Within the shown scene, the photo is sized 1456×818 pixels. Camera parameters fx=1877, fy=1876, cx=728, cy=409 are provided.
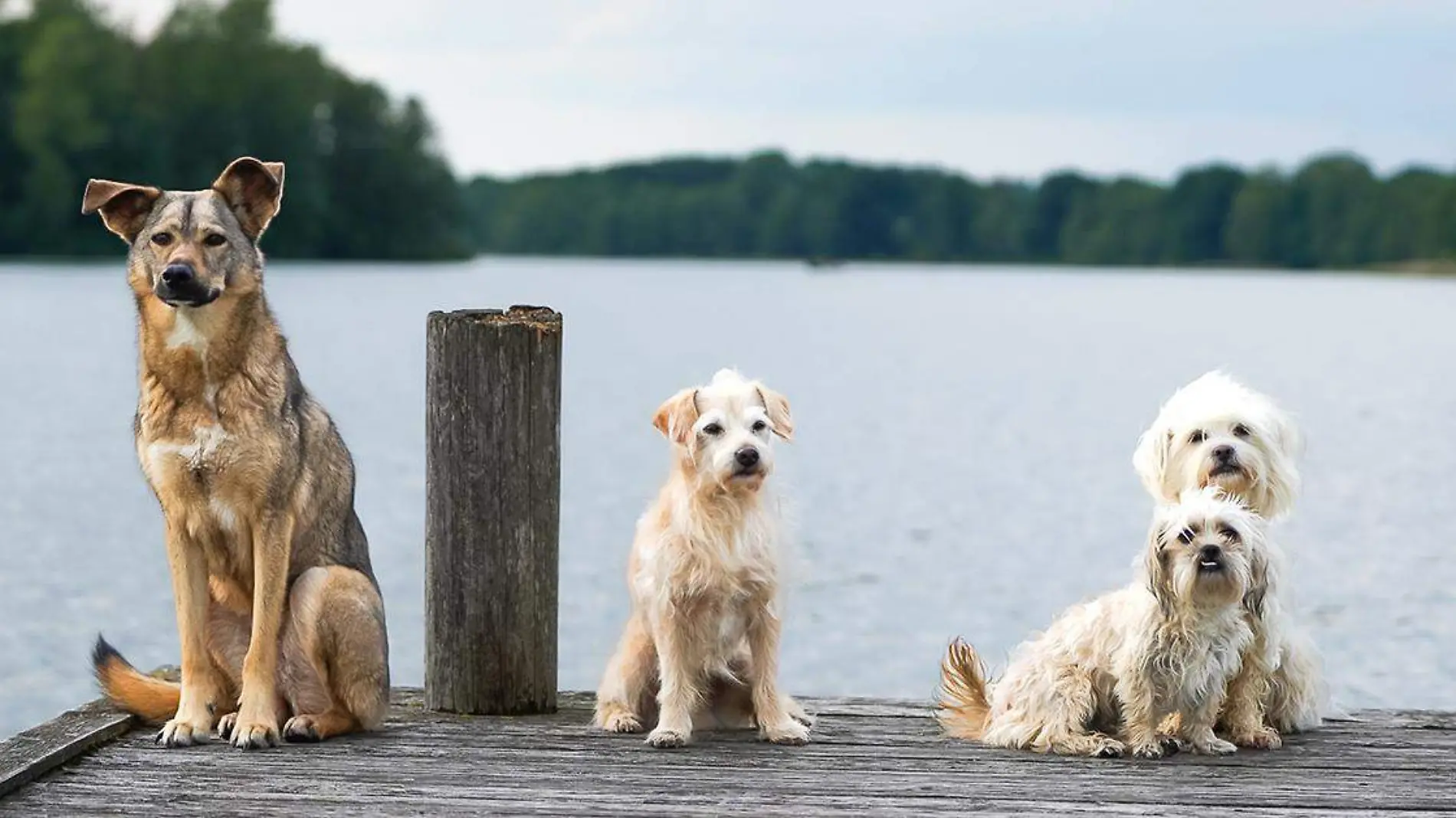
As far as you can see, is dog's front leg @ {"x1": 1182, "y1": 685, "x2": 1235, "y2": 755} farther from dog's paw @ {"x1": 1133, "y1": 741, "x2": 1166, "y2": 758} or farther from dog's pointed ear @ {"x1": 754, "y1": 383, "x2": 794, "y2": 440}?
dog's pointed ear @ {"x1": 754, "y1": 383, "x2": 794, "y2": 440}

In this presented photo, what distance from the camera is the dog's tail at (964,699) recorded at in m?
5.75

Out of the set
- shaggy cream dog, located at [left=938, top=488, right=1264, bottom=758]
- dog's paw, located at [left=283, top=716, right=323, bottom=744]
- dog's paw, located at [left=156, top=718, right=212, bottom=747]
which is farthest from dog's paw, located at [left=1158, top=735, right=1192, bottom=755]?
dog's paw, located at [left=156, top=718, right=212, bottom=747]

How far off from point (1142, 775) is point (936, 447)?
2141 cm

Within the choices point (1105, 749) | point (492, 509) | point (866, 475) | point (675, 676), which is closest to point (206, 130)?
point (866, 475)

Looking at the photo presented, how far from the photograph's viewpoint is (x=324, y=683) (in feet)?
18.2

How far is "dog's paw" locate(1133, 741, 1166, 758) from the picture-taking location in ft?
17.7

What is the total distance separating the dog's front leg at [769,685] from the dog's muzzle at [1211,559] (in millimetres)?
1258

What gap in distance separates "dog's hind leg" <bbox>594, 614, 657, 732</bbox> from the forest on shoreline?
200 feet

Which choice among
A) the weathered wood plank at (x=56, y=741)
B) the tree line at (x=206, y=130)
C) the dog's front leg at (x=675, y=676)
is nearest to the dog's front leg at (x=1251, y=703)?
the dog's front leg at (x=675, y=676)

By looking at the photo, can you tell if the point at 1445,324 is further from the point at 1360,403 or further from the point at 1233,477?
the point at 1233,477

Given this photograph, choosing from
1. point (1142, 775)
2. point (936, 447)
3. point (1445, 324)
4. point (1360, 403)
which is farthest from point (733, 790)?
point (1445, 324)

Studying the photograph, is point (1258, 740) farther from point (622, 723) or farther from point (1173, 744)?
point (622, 723)

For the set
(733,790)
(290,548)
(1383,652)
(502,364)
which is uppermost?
(502,364)

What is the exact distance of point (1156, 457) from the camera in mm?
5691
